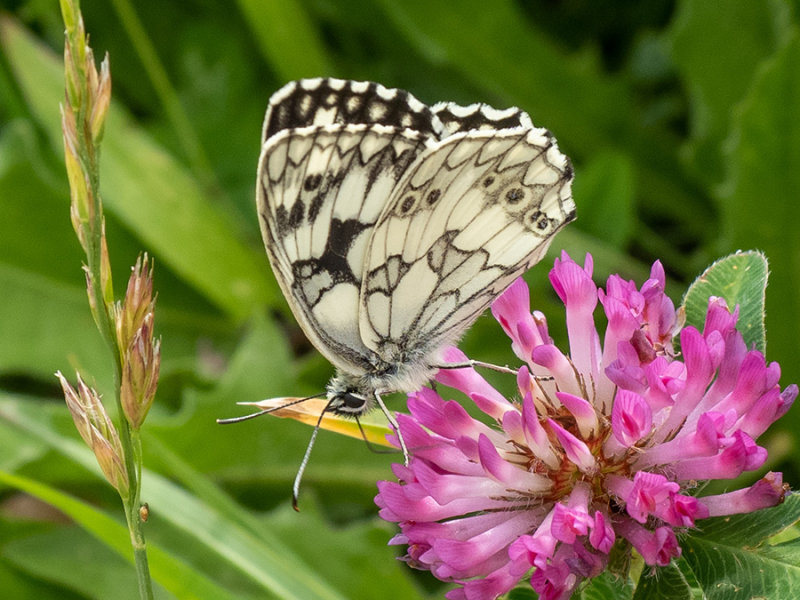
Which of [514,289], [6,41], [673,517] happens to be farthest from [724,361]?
[6,41]

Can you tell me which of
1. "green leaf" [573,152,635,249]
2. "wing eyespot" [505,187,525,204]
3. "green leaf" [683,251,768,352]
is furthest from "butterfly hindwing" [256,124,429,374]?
"green leaf" [573,152,635,249]

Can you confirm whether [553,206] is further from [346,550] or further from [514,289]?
[346,550]

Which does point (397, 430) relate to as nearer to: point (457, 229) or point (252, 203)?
point (457, 229)

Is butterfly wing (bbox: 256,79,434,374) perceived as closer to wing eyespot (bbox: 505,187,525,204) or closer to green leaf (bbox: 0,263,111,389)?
wing eyespot (bbox: 505,187,525,204)

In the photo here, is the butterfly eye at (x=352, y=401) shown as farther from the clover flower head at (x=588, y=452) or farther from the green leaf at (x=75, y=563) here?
the green leaf at (x=75, y=563)

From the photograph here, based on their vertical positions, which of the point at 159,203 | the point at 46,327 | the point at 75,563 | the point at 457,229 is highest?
the point at 159,203

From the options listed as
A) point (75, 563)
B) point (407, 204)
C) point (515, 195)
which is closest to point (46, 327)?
point (75, 563)
